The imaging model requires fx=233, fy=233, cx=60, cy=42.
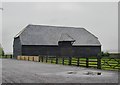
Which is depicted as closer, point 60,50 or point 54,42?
point 60,50

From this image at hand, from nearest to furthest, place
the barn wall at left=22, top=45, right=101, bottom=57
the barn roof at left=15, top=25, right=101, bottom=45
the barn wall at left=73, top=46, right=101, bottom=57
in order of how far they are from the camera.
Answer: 1. the barn wall at left=22, top=45, right=101, bottom=57
2. the barn roof at left=15, top=25, right=101, bottom=45
3. the barn wall at left=73, top=46, right=101, bottom=57

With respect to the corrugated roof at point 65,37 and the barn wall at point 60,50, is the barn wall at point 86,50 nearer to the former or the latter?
the barn wall at point 60,50

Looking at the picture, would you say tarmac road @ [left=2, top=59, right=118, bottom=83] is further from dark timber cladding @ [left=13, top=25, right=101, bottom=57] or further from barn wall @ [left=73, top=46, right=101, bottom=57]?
barn wall @ [left=73, top=46, right=101, bottom=57]

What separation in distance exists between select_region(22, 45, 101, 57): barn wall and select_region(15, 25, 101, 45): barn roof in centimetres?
138

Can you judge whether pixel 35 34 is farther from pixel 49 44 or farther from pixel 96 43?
pixel 96 43

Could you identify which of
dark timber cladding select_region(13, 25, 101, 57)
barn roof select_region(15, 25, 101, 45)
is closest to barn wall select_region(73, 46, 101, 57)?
dark timber cladding select_region(13, 25, 101, 57)

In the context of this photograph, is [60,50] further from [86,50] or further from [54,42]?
[86,50]

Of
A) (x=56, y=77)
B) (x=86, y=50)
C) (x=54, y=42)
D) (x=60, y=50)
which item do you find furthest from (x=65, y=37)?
(x=56, y=77)

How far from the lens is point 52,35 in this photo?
64312 millimetres

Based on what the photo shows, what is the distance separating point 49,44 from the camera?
59750 mm

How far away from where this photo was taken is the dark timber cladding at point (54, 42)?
58344 mm

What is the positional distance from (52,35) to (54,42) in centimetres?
416

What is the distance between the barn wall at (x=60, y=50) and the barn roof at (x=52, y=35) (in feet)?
4.53

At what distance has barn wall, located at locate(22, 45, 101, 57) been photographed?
57.5 metres
